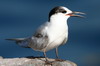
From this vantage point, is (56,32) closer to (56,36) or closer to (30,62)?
(56,36)

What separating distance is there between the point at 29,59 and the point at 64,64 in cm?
97

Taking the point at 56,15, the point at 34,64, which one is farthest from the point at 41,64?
the point at 56,15

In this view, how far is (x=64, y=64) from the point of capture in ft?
57.2

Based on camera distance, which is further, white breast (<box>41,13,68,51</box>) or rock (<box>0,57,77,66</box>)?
rock (<box>0,57,77,66</box>)

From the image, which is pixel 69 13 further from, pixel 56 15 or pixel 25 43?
pixel 25 43

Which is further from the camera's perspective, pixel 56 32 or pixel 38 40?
pixel 38 40

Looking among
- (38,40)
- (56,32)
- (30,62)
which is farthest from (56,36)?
(30,62)

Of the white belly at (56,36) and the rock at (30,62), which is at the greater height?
the white belly at (56,36)

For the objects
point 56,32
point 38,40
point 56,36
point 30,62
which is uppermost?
point 56,32

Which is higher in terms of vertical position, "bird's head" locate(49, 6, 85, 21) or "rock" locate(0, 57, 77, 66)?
"bird's head" locate(49, 6, 85, 21)

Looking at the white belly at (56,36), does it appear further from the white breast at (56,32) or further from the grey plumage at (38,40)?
the grey plumage at (38,40)

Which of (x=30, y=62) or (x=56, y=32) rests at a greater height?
(x=56, y=32)

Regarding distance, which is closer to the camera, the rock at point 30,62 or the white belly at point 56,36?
the white belly at point 56,36

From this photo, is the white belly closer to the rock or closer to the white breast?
the white breast
